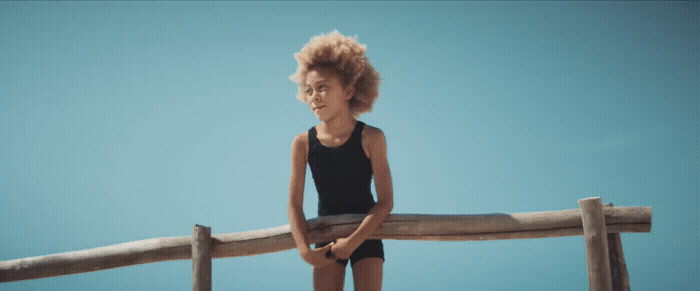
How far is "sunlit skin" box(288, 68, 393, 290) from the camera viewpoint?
296 centimetres

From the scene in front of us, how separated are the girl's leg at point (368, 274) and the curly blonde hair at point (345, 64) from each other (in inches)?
34.7

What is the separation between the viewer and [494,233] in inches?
122

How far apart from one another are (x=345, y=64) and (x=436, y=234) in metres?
1.12

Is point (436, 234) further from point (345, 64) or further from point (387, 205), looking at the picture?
point (345, 64)

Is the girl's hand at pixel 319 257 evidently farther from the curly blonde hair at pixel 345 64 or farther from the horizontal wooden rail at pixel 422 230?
the curly blonde hair at pixel 345 64

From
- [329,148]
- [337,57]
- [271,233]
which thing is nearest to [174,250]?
[271,233]

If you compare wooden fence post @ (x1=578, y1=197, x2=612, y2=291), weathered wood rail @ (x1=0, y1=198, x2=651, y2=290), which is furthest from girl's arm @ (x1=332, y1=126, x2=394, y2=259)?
wooden fence post @ (x1=578, y1=197, x2=612, y2=291)

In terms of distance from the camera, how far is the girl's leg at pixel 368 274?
118 inches

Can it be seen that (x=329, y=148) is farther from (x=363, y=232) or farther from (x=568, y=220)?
(x=568, y=220)

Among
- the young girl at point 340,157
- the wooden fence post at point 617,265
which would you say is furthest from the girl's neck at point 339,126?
the wooden fence post at point 617,265

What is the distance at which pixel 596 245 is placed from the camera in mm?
2943

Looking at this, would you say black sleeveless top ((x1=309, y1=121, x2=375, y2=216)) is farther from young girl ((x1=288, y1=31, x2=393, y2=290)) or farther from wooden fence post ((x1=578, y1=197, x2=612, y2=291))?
A: wooden fence post ((x1=578, y1=197, x2=612, y2=291))

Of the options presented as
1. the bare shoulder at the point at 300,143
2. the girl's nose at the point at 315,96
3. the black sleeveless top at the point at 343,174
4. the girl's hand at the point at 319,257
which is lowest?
the girl's hand at the point at 319,257

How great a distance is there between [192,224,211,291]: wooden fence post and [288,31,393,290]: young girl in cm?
65
